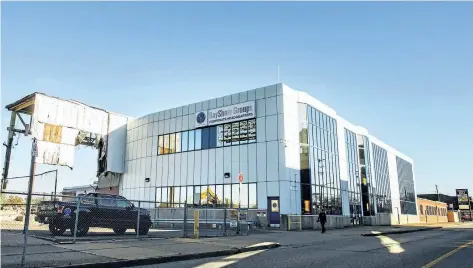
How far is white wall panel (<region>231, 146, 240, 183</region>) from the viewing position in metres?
30.1

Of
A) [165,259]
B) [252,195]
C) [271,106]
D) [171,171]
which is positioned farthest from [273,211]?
[165,259]

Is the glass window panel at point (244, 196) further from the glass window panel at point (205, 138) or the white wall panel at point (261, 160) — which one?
the glass window panel at point (205, 138)

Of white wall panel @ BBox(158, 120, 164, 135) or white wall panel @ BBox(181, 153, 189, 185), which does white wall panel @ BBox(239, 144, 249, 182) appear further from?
white wall panel @ BBox(158, 120, 164, 135)

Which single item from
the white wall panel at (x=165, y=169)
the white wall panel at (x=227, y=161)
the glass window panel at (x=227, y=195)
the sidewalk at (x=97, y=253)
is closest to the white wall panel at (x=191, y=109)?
the white wall panel at (x=165, y=169)

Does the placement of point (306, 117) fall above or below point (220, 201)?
above

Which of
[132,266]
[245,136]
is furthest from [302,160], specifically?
[132,266]

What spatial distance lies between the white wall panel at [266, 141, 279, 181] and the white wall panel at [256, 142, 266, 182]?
0.31 metres

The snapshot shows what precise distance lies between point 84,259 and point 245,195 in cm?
2056

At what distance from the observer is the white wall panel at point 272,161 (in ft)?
91.1

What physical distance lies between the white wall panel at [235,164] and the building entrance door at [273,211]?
3821mm

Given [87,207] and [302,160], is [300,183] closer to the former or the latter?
[302,160]

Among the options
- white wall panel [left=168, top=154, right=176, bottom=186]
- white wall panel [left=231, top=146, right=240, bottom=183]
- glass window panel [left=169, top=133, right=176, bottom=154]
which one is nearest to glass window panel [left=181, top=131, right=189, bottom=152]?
glass window panel [left=169, top=133, right=176, bottom=154]

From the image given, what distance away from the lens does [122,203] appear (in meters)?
17.3

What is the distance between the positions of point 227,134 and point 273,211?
7947 millimetres
